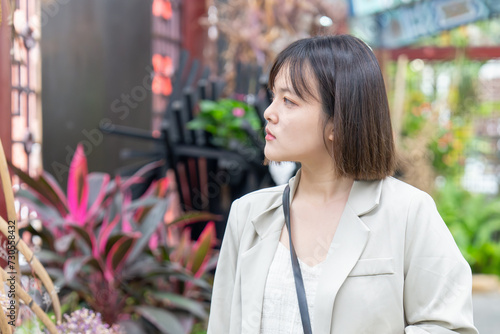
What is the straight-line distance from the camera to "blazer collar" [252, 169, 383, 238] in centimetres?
126

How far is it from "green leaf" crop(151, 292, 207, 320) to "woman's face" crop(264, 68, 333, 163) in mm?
1467

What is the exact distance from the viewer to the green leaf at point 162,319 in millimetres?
2408

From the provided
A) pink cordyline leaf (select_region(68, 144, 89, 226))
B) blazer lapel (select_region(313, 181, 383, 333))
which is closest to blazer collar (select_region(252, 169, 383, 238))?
blazer lapel (select_region(313, 181, 383, 333))

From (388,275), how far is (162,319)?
1476 millimetres

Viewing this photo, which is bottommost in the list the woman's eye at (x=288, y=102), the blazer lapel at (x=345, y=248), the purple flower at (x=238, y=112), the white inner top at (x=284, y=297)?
the white inner top at (x=284, y=297)

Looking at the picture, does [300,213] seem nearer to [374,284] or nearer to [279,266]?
[279,266]

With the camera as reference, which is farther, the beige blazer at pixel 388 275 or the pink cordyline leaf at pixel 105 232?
the pink cordyline leaf at pixel 105 232

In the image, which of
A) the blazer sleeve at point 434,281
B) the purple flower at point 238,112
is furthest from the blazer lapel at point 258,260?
the purple flower at point 238,112

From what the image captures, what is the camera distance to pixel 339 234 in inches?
49.3

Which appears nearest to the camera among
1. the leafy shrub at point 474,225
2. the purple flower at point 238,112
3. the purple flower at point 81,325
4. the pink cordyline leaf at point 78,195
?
the purple flower at point 81,325

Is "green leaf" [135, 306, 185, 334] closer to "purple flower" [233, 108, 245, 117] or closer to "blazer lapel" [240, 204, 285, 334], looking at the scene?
"blazer lapel" [240, 204, 285, 334]

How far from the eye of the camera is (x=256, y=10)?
5590 mm

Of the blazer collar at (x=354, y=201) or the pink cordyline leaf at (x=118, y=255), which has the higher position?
the blazer collar at (x=354, y=201)

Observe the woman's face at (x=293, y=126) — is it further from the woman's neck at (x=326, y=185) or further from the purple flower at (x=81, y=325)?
the purple flower at (x=81, y=325)
